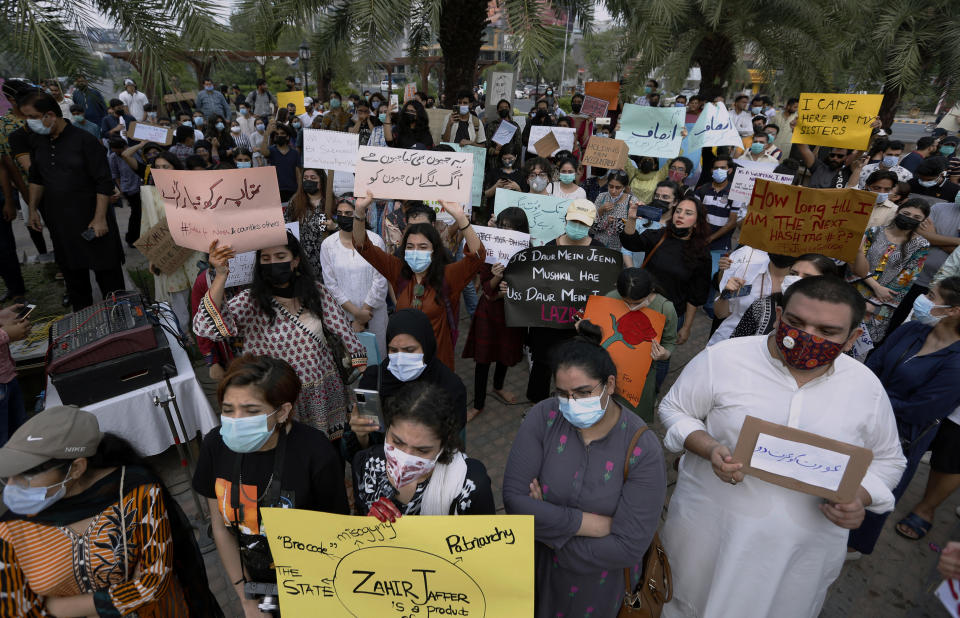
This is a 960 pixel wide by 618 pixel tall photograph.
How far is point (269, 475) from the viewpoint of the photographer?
87.7 inches

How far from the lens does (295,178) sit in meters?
7.70

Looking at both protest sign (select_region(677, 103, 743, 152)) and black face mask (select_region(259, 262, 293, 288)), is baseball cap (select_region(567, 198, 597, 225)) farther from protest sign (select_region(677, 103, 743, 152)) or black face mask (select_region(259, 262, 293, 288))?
protest sign (select_region(677, 103, 743, 152))

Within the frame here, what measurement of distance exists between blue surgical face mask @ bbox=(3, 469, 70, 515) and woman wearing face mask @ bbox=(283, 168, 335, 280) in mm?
3177

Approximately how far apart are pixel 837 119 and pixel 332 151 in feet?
19.7

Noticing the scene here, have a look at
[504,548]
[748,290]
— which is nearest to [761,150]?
[748,290]

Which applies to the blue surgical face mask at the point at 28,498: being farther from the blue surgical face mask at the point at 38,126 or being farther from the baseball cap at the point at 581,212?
the blue surgical face mask at the point at 38,126

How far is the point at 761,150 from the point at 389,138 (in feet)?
18.7

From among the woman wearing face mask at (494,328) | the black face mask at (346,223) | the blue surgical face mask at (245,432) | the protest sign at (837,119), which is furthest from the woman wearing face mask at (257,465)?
the protest sign at (837,119)

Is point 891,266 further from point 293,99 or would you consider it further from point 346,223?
point 293,99

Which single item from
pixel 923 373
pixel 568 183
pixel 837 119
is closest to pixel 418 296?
pixel 568 183

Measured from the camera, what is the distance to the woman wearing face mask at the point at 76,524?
6.17ft

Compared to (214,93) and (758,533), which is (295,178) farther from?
(214,93)

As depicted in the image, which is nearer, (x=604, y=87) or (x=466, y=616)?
Result: (x=466, y=616)

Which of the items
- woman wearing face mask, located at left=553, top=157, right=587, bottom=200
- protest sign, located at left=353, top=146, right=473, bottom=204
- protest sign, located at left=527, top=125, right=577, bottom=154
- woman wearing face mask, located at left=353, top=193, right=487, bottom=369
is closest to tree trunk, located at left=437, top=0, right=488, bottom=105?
protest sign, located at left=527, top=125, right=577, bottom=154
